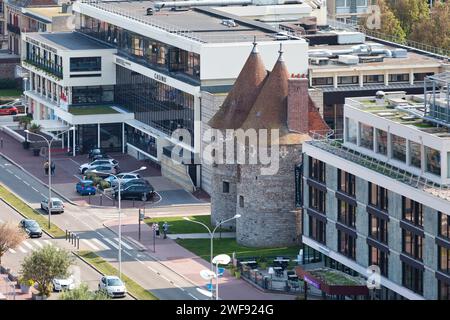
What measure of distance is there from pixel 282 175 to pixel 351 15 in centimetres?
8803

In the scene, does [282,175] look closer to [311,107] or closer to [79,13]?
[311,107]

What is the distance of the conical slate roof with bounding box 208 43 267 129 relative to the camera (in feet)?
332

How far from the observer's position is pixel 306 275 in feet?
278

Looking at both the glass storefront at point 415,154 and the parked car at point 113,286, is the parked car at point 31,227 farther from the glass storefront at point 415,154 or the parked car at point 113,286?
the glass storefront at point 415,154

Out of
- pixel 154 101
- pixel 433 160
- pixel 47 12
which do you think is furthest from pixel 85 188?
pixel 47 12

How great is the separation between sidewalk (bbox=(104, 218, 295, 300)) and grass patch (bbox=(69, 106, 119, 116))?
29.8 metres

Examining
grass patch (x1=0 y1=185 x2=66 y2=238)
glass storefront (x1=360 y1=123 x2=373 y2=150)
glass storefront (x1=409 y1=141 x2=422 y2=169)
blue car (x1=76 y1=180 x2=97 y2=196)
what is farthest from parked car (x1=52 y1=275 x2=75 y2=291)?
blue car (x1=76 y1=180 x2=97 y2=196)

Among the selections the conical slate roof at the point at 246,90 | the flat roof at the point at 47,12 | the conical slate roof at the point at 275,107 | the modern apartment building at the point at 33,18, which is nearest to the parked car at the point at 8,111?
the modern apartment building at the point at 33,18

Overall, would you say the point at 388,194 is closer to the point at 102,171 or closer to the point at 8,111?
the point at 102,171

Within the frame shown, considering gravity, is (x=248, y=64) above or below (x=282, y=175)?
above

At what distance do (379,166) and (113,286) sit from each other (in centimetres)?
1703

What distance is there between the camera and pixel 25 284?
85.6 metres

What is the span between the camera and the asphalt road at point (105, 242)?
3494 inches

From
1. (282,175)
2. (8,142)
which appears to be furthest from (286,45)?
(8,142)
